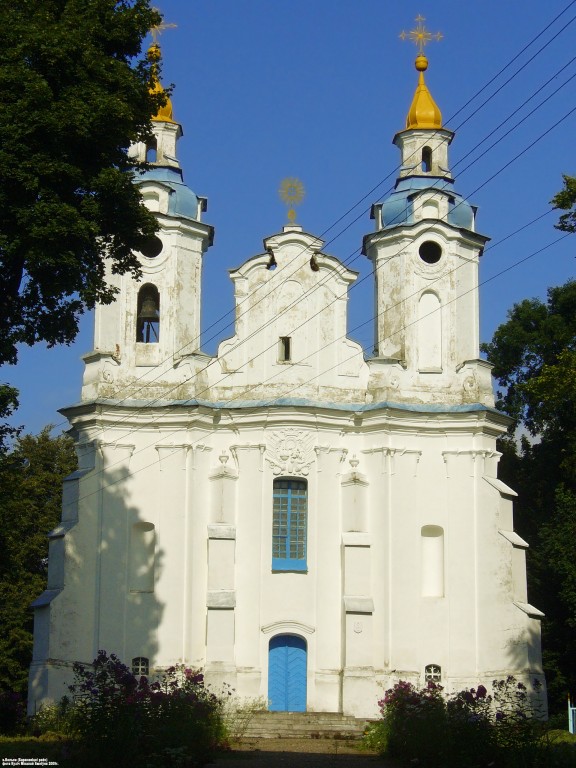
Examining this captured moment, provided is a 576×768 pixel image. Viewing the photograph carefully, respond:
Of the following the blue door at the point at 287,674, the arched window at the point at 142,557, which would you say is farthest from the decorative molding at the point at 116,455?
the blue door at the point at 287,674

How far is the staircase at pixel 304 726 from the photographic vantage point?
2833 cm

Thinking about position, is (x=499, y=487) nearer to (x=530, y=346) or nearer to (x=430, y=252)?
(x=430, y=252)

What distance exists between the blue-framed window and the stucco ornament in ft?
1.20

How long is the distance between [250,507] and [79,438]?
15.6 ft

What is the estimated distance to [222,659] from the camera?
99.9 feet

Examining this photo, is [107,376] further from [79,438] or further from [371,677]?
[371,677]

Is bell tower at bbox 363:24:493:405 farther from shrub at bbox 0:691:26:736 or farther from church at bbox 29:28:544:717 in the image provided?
shrub at bbox 0:691:26:736

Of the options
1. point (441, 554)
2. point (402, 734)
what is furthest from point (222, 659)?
point (402, 734)

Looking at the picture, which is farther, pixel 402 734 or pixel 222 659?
pixel 222 659

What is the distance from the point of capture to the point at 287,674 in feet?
102

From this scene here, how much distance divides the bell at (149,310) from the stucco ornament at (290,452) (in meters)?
4.51

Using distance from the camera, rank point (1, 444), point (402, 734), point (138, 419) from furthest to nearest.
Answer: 1. point (138, 419)
2. point (1, 444)
3. point (402, 734)

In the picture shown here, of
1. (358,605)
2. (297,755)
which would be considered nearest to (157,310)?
(358,605)

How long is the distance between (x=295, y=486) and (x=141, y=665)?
559cm
